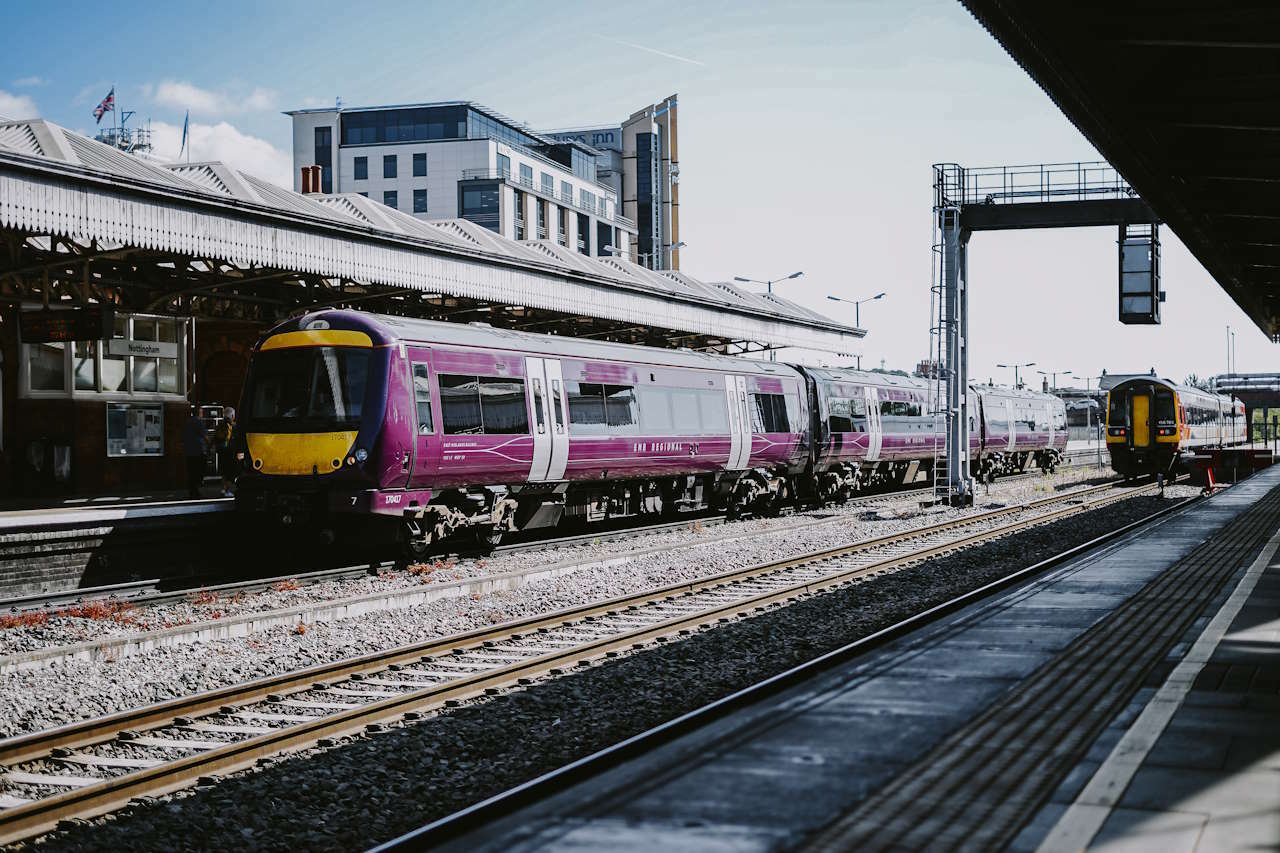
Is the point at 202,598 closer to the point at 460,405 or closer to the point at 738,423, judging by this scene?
the point at 460,405

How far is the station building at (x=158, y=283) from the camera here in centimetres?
1623

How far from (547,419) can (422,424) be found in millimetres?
2808

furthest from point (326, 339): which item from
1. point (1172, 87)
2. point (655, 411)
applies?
point (1172, 87)

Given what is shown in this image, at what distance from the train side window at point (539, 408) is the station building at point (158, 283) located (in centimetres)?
431

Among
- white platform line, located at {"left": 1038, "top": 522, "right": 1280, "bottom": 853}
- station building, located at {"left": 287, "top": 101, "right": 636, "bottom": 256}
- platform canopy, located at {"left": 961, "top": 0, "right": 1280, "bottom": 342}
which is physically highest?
station building, located at {"left": 287, "top": 101, "right": 636, "bottom": 256}

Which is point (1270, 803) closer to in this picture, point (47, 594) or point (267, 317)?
point (47, 594)

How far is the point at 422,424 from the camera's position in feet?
50.5

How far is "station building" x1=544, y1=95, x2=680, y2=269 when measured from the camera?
304 ft

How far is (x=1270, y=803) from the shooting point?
17.2 feet

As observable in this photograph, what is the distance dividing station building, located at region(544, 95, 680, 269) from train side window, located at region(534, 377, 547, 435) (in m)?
75.1

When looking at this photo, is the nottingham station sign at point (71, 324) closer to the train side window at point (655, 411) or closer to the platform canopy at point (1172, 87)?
the train side window at point (655, 411)

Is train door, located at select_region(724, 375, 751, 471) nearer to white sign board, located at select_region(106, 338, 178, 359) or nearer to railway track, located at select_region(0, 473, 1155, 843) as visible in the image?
railway track, located at select_region(0, 473, 1155, 843)

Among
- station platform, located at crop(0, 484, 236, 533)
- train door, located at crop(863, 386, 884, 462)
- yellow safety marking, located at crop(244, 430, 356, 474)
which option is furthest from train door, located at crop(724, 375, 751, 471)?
yellow safety marking, located at crop(244, 430, 356, 474)

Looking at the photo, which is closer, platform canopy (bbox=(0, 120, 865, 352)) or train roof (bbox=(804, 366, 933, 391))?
platform canopy (bbox=(0, 120, 865, 352))
